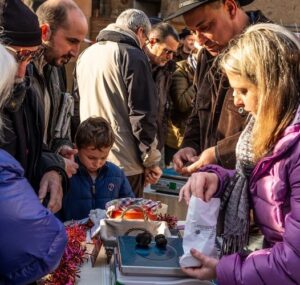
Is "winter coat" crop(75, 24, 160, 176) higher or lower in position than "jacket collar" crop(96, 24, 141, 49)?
lower

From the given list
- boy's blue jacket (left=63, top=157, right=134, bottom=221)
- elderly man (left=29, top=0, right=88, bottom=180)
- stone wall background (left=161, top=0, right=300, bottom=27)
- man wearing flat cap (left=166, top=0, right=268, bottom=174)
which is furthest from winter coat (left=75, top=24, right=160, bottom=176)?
stone wall background (left=161, top=0, right=300, bottom=27)

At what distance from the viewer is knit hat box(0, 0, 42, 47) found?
84.5 inches

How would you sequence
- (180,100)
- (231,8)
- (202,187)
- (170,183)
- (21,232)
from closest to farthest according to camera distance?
1. (21,232)
2. (202,187)
3. (231,8)
4. (170,183)
5. (180,100)

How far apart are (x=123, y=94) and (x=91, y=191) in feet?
3.33

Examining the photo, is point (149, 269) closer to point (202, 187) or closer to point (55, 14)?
point (202, 187)

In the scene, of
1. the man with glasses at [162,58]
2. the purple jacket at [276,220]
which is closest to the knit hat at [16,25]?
the purple jacket at [276,220]

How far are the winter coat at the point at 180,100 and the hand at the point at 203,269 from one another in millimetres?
3674

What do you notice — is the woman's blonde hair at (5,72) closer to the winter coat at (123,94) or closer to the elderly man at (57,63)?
the elderly man at (57,63)

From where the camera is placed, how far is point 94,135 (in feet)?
10.1

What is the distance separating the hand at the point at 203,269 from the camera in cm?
163

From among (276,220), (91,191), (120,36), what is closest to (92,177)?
(91,191)

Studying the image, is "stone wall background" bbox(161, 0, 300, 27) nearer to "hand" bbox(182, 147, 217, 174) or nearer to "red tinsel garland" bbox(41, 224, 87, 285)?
"hand" bbox(182, 147, 217, 174)

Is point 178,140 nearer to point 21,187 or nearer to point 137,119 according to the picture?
point 137,119

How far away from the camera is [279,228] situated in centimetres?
158
